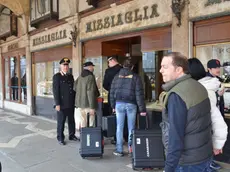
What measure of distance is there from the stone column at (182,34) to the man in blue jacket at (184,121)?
259cm

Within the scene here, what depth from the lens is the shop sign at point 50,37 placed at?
7.31 metres

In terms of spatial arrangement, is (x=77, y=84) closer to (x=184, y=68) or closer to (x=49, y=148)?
(x=49, y=148)

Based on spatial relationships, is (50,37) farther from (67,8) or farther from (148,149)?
(148,149)

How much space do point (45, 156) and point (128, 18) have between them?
3.25 m

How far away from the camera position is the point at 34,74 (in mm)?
9195

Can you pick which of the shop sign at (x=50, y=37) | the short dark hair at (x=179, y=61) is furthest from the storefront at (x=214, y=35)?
the shop sign at (x=50, y=37)

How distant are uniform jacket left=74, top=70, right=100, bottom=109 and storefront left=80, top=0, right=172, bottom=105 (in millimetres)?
1295

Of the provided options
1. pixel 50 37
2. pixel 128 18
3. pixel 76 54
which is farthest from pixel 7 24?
pixel 128 18

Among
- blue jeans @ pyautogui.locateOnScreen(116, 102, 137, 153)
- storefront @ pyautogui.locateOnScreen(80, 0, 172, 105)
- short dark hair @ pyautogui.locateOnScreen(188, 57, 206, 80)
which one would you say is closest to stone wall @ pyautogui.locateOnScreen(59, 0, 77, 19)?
storefront @ pyautogui.locateOnScreen(80, 0, 172, 105)

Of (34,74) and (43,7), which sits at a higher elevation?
(43,7)

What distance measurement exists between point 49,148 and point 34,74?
4.93 metres

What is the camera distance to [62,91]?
5176 mm

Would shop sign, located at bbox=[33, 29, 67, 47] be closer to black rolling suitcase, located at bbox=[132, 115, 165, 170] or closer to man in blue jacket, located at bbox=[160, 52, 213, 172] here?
black rolling suitcase, located at bbox=[132, 115, 165, 170]

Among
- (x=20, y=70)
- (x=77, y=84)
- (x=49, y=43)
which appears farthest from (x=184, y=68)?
(x=20, y=70)
